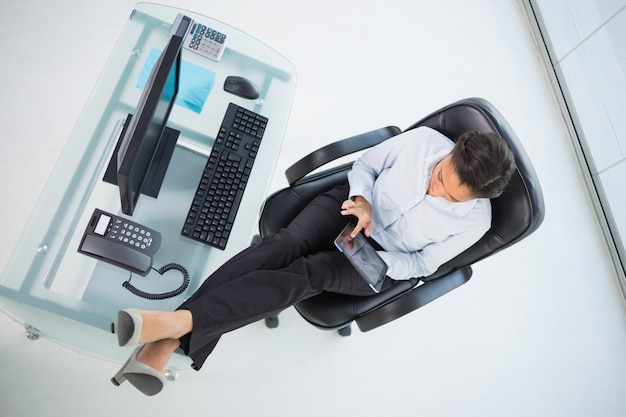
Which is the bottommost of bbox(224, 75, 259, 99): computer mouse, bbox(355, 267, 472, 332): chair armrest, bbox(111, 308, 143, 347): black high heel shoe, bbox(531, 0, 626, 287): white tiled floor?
bbox(111, 308, 143, 347): black high heel shoe

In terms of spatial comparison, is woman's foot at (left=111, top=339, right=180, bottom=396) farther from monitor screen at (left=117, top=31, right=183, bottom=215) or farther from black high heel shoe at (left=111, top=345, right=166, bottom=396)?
monitor screen at (left=117, top=31, right=183, bottom=215)

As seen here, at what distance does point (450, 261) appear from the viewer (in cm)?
163

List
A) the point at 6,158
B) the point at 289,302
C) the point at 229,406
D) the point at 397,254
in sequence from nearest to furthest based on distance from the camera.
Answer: the point at 289,302
the point at 397,254
the point at 229,406
the point at 6,158

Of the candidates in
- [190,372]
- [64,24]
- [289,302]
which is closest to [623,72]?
[289,302]

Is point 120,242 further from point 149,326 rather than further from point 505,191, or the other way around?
point 505,191

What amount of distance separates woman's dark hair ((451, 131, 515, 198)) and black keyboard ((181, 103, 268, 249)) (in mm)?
734

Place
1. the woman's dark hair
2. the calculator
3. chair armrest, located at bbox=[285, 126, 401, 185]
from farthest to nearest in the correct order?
the calculator, chair armrest, located at bbox=[285, 126, 401, 185], the woman's dark hair

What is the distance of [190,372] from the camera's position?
1.96 m

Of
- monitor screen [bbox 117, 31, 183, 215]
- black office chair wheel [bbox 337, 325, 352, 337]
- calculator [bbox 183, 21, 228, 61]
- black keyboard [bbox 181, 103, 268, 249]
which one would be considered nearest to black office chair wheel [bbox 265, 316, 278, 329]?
black office chair wheel [bbox 337, 325, 352, 337]

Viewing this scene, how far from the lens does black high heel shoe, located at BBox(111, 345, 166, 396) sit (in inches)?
47.7

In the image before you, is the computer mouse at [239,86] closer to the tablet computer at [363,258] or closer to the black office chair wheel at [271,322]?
the tablet computer at [363,258]

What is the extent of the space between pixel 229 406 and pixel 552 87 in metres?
2.65

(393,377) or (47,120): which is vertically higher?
(47,120)

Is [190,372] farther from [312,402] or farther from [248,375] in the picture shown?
[312,402]
